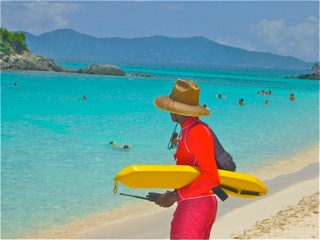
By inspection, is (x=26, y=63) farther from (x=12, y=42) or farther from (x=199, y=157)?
(x=199, y=157)

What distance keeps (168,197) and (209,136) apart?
528 millimetres

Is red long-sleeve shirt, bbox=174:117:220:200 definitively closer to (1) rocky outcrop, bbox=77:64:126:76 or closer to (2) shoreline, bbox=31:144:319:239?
(2) shoreline, bbox=31:144:319:239

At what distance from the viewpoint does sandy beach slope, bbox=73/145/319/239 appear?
25.6 feet

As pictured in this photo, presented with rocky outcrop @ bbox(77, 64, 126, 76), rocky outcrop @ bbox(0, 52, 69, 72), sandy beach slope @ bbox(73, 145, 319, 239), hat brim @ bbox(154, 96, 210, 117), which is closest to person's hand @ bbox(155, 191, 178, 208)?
hat brim @ bbox(154, 96, 210, 117)

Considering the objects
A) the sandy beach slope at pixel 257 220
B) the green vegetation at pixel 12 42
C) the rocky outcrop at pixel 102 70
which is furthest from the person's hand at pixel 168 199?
the green vegetation at pixel 12 42

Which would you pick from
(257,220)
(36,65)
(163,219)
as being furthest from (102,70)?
(257,220)

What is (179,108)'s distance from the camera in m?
3.81

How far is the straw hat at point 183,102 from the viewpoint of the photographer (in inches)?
149

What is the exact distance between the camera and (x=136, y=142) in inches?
748

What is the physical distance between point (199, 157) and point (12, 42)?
89065 mm

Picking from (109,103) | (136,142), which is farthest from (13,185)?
(109,103)

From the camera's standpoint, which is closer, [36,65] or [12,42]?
[36,65]

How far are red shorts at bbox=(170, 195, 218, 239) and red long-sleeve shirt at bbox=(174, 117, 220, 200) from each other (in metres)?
0.05

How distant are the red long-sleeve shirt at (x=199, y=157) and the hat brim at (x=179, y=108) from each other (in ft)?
0.31
